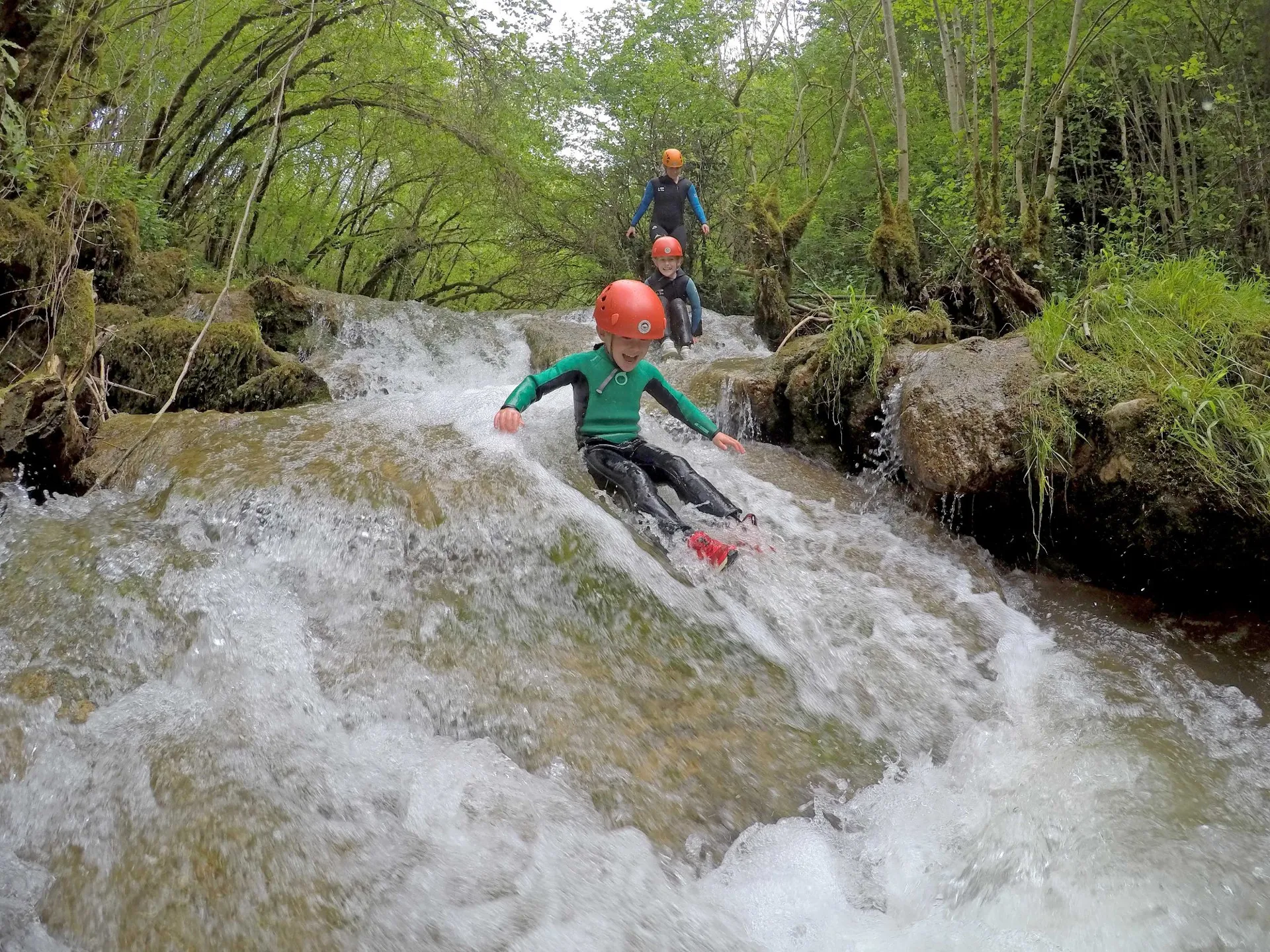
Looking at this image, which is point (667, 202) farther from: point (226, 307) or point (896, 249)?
point (226, 307)

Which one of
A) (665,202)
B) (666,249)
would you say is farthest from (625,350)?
(665,202)

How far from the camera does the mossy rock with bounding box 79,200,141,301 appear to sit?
7.03 m

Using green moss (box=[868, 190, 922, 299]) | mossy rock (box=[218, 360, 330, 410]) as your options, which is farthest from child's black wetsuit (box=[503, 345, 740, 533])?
green moss (box=[868, 190, 922, 299])

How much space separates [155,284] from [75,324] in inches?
178

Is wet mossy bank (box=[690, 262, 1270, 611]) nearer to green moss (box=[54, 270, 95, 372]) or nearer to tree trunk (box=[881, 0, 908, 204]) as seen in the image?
tree trunk (box=[881, 0, 908, 204])

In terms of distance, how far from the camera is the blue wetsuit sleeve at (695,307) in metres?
7.56

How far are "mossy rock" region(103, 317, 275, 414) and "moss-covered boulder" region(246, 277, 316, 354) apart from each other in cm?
232

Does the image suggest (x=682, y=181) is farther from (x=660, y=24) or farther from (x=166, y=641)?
(x=166, y=641)

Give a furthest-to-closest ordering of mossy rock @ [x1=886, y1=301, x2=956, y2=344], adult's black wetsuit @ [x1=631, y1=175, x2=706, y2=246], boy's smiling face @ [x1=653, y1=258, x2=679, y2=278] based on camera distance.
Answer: adult's black wetsuit @ [x1=631, y1=175, x2=706, y2=246], boy's smiling face @ [x1=653, y1=258, x2=679, y2=278], mossy rock @ [x1=886, y1=301, x2=956, y2=344]

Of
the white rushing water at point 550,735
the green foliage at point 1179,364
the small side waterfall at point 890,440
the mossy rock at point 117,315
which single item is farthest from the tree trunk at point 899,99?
the mossy rock at point 117,315

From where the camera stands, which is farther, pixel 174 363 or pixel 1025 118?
pixel 1025 118

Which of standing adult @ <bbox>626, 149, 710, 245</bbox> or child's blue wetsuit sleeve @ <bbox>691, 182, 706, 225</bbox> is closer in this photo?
child's blue wetsuit sleeve @ <bbox>691, 182, 706, 225</bbox>

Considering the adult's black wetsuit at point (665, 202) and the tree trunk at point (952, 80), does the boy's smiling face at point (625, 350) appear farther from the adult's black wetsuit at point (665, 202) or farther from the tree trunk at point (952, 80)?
the tree trunk at point (952, 80)

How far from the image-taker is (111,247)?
723cm
